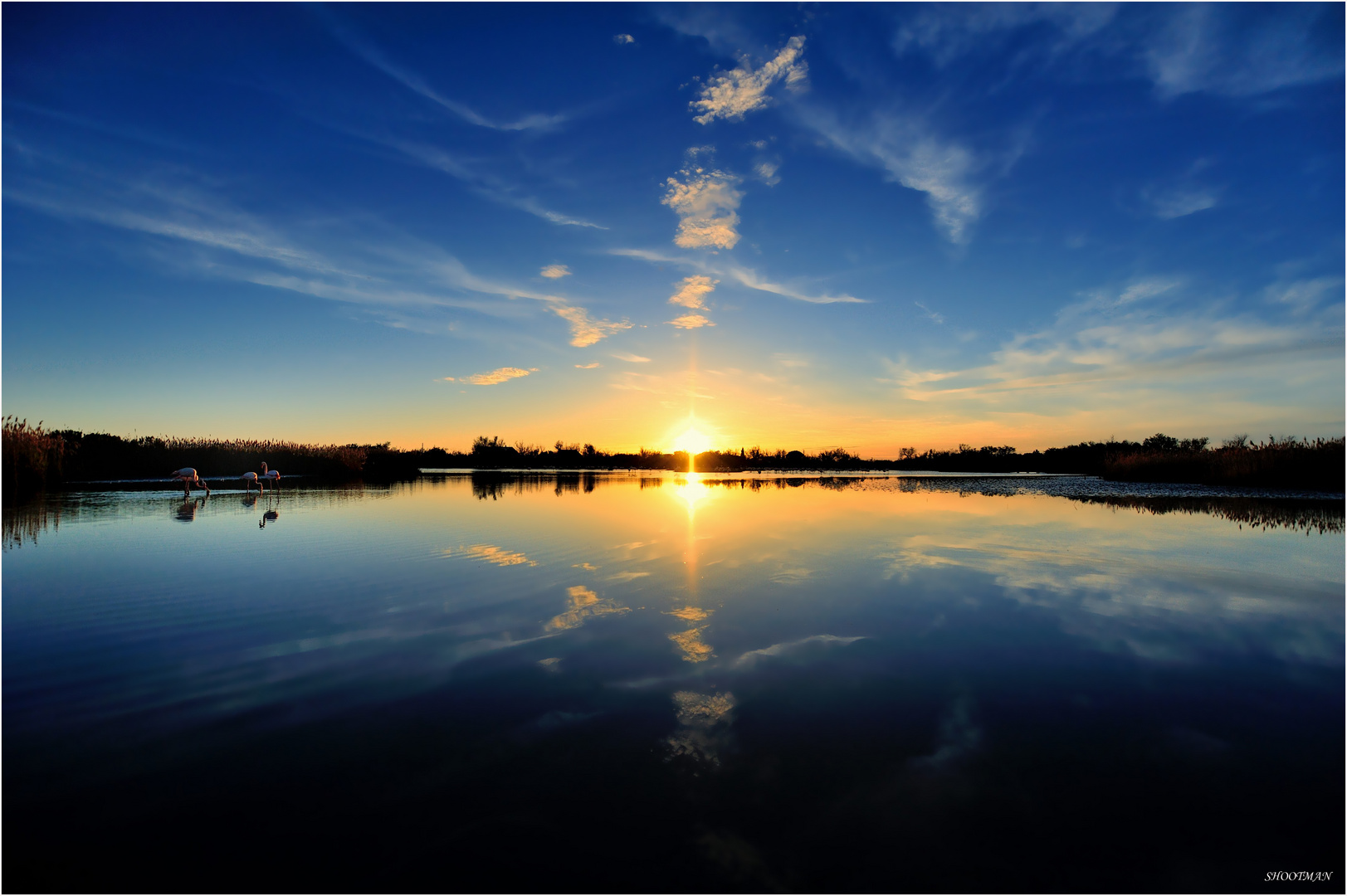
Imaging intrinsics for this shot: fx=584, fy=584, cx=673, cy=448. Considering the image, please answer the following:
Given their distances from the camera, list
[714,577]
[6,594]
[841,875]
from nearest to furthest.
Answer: [841,875]
[6,594]
[714,577]

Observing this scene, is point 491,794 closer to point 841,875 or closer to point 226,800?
point 226,800

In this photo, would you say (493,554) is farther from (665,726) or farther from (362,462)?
(362,462)

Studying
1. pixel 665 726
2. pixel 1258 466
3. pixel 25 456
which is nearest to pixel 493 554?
pixel 665 726

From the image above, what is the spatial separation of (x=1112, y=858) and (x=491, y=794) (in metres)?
2.98

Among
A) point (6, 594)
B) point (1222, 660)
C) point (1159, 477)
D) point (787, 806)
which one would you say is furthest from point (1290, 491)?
point (6, 594)

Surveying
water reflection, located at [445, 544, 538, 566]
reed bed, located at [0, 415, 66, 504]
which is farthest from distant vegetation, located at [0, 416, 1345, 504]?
water reflection, located at [445, 544, 538, 566]

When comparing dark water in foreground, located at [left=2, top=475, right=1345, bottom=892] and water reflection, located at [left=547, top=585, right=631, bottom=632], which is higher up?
water reflection, located at [left=547, top=585, right=631, bottom=632]

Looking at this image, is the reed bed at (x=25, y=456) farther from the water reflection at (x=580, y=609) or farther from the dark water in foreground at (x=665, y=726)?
the water reflection at (x=580, y=609)

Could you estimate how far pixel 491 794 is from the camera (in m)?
3.02

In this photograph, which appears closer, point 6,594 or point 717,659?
point 717,659

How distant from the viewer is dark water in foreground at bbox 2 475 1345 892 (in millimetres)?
2650

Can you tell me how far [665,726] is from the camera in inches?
148

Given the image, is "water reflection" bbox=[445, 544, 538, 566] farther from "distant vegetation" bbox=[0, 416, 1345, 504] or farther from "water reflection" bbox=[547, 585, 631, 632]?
"distant vegetation" bbox=[0, 416, 1345, 504]

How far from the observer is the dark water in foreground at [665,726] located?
8.70 ft
